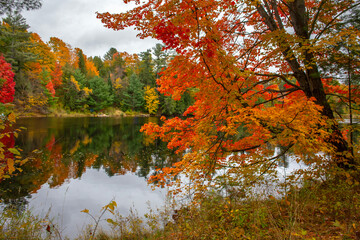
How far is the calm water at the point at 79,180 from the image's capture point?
565 cm

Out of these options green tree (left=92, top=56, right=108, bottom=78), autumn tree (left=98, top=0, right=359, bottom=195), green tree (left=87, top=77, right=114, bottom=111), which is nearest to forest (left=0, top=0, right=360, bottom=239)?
autumn tree (left=98, top=0, right=359, bottom=195)

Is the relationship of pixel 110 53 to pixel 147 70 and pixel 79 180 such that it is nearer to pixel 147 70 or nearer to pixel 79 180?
pixel 147 70

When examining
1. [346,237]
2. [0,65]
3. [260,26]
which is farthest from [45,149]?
[346,237]

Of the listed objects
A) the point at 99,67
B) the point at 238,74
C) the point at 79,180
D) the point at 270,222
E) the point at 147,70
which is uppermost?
the point at 99,67

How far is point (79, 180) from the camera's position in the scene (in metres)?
7.65

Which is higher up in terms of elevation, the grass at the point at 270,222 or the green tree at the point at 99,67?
the green tree at the point at 99,67

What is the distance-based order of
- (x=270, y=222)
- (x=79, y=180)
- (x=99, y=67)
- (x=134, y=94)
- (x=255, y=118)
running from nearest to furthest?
(x=270, y=222) → (x=255, y=118) → (x=79, y=180) → (x=134, y=94) → (x=99, y=67)

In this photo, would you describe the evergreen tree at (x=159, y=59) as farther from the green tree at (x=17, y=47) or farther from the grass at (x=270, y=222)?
the grass at (x=270, y=222)

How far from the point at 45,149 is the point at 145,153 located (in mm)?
5838

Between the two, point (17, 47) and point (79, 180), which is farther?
point (17, 47)

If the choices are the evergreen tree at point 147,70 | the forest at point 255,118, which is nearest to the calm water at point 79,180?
the forest at point 255,118

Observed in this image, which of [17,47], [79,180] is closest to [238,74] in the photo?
[79,180]

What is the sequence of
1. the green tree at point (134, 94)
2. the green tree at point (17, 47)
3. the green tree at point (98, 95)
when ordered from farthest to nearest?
the green tree at point (134, 94)
the green tree at point (98, 95)
the green tree at point (17, 47)

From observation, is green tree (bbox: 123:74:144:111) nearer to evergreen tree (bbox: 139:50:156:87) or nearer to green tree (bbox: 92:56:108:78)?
evergreen tree (bbox: 139:50:156:87)
